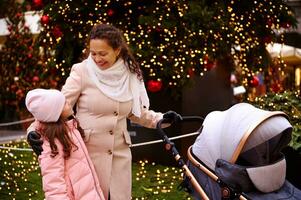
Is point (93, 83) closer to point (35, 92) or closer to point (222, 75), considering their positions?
point (35, 92)

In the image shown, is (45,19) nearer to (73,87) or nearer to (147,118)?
(147,118)

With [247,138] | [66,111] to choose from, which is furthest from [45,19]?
[247,138]

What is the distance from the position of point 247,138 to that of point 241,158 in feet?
0.78

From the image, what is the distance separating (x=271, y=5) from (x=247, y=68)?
119 centimetres

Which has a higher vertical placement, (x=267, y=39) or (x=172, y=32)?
(x=172, y=32)

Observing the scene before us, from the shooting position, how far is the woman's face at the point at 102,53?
377 cm

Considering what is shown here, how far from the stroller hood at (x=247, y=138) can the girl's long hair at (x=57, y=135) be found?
846 mm

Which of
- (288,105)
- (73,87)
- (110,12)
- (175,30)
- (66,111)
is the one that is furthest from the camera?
(110,12)

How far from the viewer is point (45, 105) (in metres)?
3.52

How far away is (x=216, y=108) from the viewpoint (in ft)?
32.3

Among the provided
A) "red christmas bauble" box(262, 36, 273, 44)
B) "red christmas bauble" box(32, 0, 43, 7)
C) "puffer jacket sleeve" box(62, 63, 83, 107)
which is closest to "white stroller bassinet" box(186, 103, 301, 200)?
"puffer jacket sleeve" box(62, 63, 83, 107)

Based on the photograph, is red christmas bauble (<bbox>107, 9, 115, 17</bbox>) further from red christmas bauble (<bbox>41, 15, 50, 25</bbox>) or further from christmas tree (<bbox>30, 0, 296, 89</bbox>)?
red christmas bauble (<bbox>41, 15, 50, 25</bbox>)

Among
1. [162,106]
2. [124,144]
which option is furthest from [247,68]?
[124,144]

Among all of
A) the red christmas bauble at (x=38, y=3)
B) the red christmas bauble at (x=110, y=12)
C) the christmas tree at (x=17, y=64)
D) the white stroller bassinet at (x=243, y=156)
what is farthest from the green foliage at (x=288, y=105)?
the christmas tree at (x=17, y=64)
